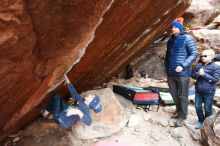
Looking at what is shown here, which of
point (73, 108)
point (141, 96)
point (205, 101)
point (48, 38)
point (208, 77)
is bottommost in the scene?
point (205, 101)

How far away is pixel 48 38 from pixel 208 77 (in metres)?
3.48

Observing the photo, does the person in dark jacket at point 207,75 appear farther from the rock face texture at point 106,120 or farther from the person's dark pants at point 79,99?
the person's dark pants at point 79,99

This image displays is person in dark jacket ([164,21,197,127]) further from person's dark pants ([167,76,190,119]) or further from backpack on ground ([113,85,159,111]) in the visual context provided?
backpack on ground ([113,85,159,111])

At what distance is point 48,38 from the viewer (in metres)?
3.31

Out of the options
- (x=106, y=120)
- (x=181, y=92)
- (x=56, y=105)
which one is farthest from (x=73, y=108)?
(x=181, y=92)

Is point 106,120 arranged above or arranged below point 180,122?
above

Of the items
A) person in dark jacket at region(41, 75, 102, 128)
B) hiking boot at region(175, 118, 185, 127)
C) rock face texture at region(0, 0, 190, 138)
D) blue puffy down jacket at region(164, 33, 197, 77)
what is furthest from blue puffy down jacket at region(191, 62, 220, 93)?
person in dark jacket at region(41, 75, 102, 128)

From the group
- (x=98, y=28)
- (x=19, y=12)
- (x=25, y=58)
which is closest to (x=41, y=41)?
(x=25, y=58)

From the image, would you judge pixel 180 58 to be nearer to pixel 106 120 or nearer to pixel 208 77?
pixel 208 77

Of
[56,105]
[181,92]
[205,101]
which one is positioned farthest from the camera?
[181,92]

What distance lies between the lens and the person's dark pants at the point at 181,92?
594 centimetres

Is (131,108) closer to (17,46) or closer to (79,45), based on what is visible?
(79,45)

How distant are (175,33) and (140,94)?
2209 mm

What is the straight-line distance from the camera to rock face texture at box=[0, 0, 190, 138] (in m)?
2.82
